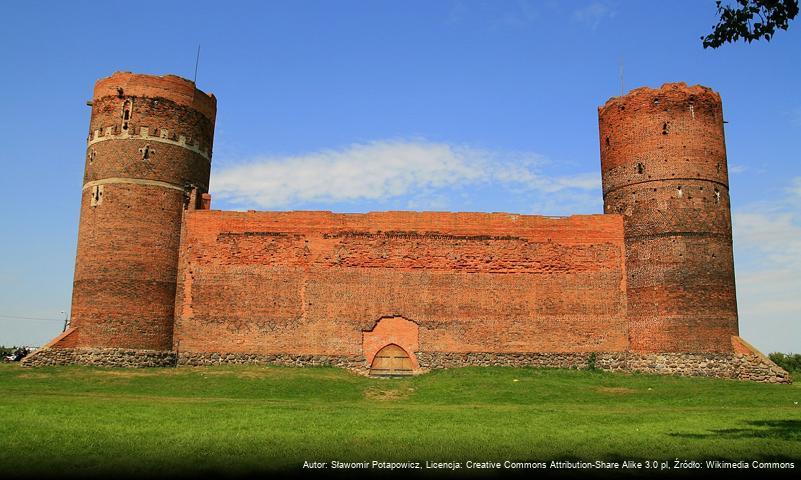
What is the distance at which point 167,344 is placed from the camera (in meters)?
24.5

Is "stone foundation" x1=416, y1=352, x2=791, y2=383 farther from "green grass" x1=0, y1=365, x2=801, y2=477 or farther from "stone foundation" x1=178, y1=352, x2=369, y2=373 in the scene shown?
"stone foundation" x1=178, y1=352, x2=369, y2=373

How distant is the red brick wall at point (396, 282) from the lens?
24656 mm

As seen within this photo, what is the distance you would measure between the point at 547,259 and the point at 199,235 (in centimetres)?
1334

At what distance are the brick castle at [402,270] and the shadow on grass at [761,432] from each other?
11331mm

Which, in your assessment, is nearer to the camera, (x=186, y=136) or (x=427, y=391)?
(x=427, y=391)

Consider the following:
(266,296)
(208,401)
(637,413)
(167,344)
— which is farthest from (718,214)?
(167,344)

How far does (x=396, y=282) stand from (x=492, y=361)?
4.62 m

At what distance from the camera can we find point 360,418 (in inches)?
506

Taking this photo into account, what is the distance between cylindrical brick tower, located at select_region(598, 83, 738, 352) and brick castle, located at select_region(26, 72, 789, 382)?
6cm

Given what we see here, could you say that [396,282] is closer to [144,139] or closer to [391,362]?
[391,362]

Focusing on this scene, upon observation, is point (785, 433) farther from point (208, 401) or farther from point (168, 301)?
point (168, 301)

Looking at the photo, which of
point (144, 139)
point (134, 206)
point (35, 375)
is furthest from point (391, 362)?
point (144, 139)

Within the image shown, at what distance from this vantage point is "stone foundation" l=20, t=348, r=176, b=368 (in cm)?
2305

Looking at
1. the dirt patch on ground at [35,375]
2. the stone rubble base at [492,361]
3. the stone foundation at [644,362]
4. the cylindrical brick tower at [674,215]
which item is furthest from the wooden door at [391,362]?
the dirt patch on ground at [35,375]
